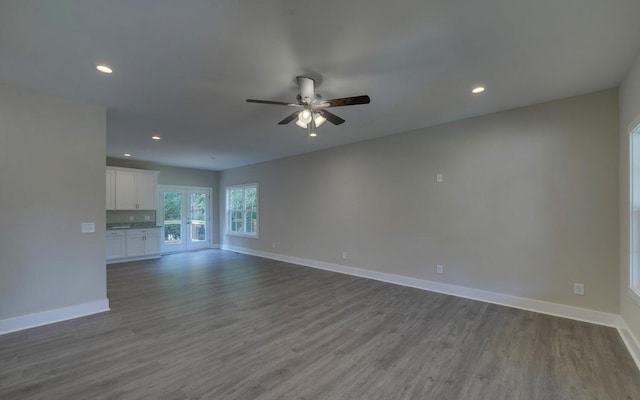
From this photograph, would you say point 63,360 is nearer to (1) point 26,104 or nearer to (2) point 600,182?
(1) point 26,104

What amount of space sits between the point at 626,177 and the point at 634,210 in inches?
13.7

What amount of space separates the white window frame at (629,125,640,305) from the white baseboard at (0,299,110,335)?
573 centimetres

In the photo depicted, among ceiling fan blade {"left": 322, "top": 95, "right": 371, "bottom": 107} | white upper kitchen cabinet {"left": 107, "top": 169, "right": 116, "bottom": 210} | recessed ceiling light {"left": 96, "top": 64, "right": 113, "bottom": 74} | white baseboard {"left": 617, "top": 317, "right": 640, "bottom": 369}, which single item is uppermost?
recessed ceiling light {"left": 96, "top": 64, "right": 113, "bottom": 74}

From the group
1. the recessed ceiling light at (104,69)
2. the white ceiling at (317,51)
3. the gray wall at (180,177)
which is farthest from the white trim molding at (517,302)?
the gray wall at (180,177)

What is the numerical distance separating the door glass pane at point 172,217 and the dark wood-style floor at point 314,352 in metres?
4.30

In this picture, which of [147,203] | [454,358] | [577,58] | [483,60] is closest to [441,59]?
[483,60]

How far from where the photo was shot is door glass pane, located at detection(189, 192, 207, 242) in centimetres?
855

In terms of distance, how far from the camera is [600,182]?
3070 mm

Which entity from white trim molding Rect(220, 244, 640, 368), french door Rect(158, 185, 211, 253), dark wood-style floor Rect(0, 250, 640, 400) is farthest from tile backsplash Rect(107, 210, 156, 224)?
white trim molding Rect(220, 244, 640, 368)

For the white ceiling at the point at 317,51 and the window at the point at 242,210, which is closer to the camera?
the white ceiling at the point at 317,51

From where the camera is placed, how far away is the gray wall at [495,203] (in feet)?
10.2

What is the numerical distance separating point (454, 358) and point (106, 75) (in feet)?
13.6

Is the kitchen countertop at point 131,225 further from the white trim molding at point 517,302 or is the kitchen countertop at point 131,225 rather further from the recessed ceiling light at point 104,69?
the recessed ceiling light at point 104,69

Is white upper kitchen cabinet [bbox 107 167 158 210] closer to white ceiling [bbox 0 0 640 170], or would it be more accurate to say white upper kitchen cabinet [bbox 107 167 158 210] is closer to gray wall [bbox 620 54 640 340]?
white ceiling [bbox 0 0 640 170]
